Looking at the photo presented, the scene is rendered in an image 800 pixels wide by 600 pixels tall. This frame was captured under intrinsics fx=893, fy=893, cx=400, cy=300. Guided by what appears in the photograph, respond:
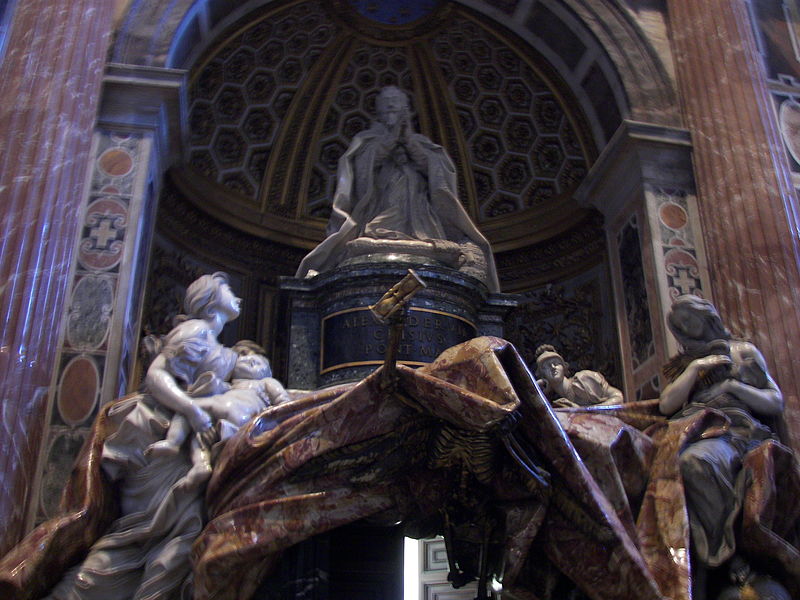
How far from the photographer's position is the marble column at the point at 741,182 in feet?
19.8

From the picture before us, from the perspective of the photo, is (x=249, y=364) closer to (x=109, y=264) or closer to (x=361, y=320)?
(x=361, y=320)

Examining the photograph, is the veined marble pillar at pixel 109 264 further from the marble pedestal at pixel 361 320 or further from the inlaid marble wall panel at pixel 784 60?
the inlaid marble wall panel at pixel 784 60

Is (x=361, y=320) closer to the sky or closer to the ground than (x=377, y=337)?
closer to the sky

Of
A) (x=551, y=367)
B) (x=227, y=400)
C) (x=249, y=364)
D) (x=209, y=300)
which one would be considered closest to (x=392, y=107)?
(x=551, y=367)

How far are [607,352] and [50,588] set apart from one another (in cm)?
554

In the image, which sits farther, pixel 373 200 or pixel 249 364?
pixel 373 200

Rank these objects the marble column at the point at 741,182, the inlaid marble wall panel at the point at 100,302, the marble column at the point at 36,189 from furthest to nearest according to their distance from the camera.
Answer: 1. the marble column at the point at 741,182
2. the inlaid marble wall panel at the point at 100,302
3. the marble column at the point at 36,189

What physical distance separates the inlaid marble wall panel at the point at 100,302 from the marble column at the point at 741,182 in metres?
4.01

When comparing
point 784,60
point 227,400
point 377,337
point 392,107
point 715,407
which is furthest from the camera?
point 784,60

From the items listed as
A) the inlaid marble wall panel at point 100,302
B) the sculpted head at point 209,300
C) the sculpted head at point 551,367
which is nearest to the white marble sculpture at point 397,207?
the sculpted head at point 551,367

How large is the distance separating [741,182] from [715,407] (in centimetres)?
265

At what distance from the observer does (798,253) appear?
20.6ft

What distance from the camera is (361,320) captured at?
5746mm

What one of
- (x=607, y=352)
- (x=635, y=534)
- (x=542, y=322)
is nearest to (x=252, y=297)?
(x=542, y=322)
